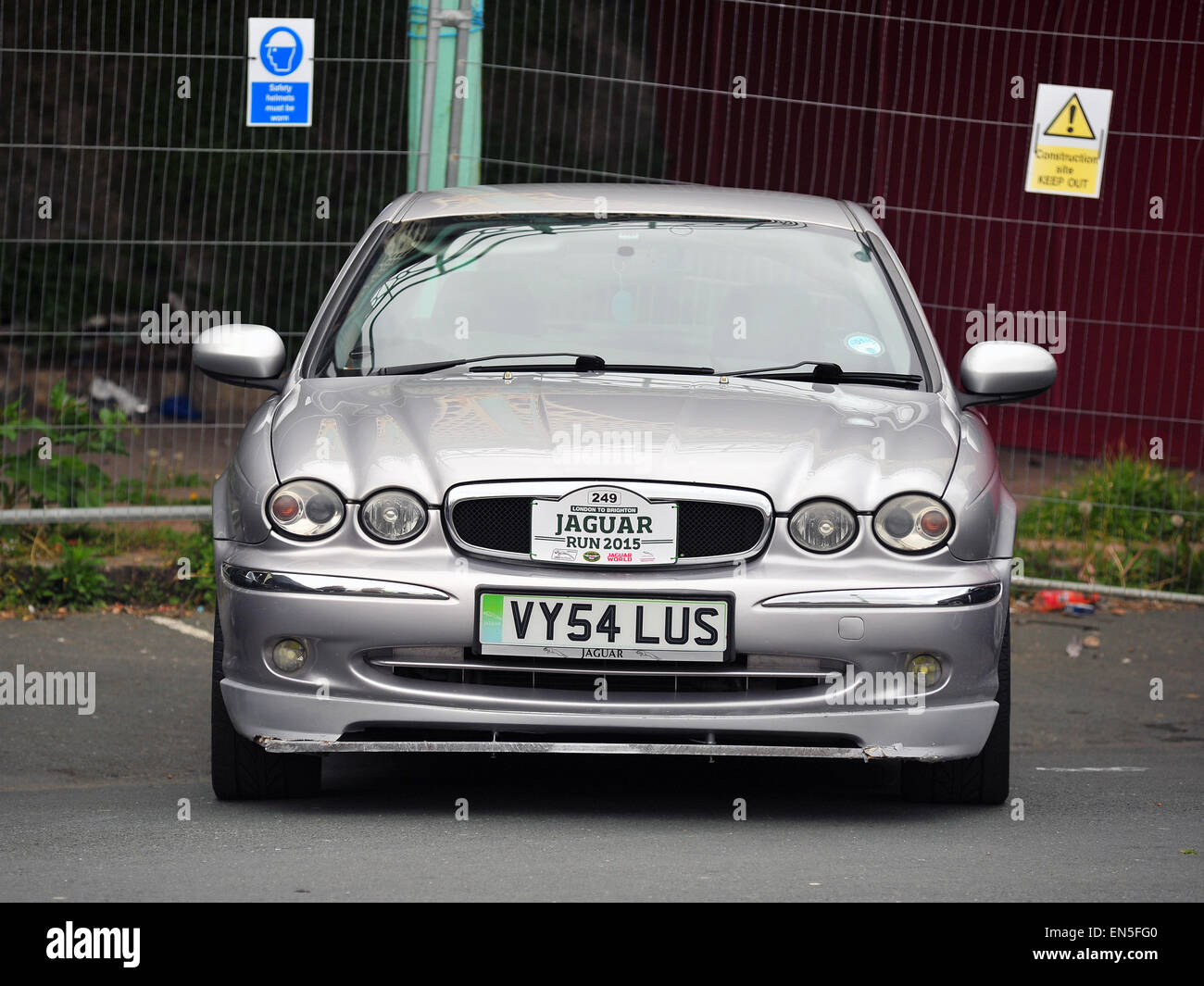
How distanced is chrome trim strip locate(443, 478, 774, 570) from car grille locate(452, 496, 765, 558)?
10mm

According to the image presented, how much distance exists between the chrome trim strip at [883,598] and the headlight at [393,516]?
0.82 meters

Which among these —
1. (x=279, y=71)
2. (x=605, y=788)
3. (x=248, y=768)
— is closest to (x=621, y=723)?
(x=605, y=788)

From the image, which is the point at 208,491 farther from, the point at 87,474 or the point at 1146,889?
the point at 1146,889

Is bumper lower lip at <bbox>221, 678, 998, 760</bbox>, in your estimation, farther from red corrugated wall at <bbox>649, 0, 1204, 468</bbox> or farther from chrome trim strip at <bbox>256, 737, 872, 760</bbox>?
red corrugated wall at <bbox>649, 0, 1204, 468</bbox>

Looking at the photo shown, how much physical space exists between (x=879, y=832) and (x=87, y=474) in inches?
192

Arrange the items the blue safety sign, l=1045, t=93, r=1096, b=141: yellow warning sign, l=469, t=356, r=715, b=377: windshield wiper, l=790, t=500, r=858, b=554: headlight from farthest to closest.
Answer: l=1045, t=93, r=1096, b=141: yellow warning sign
the blue safety sign
l=469, t=356, r=715, b=377: windshield wiper
l=790, t=500, r=858, b=554: headlight

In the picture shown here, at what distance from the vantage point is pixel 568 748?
481 cm

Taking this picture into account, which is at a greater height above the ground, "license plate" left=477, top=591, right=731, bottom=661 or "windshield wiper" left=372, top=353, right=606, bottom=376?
"windshield wiper" left=372, top=353, right=606, bottom=376

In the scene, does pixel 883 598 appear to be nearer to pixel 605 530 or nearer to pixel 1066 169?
pixel 605 530

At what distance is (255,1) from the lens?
1071 cm

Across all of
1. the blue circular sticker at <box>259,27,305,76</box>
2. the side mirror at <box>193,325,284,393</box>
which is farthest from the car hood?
the blue circular sticker at <box>259,27,305,76</box>

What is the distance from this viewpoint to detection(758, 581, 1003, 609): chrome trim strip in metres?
4.74

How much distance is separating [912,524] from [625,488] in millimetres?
692

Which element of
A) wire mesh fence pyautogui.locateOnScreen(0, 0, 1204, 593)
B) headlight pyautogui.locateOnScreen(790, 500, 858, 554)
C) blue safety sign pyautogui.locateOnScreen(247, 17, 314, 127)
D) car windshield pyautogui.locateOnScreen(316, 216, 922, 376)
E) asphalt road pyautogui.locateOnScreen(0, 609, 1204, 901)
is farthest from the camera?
wire mesh fence pyautogui.locateOnScreen(0, 0, 1204, 593)
